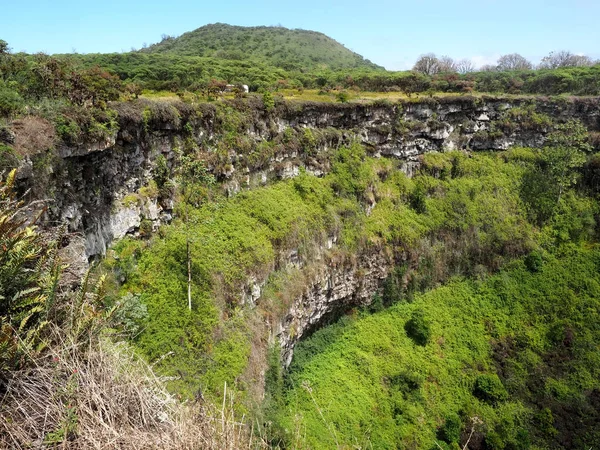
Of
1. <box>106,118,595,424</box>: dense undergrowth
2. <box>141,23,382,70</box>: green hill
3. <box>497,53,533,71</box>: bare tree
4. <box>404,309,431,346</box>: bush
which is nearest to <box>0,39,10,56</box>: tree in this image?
<box>106,118,595,424</box>: dense undergrowth

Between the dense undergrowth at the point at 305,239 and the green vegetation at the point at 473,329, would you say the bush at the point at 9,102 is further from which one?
the green vegetation at the point at 473,329

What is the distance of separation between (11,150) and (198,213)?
1128cm

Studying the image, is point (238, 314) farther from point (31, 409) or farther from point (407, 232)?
point (407, 232)

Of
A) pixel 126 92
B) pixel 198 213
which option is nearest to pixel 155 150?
pixel 198 213

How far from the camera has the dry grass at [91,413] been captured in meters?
5.29

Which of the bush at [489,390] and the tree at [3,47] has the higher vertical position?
the tree at [3,47]

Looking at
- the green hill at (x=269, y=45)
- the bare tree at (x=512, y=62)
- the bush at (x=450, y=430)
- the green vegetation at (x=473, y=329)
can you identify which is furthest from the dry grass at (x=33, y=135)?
the bare tree at (x=512, y=62)

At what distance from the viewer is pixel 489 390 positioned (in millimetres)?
24438

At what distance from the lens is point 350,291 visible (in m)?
28.8

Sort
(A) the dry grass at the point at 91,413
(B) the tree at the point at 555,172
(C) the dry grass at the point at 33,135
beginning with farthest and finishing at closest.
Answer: (B) the tree at the point at 555,172 → (C) the dry grass at the point at 33,135 → (A) the dry grass at the point at 91,413

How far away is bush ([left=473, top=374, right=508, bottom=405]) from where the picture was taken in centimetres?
2434

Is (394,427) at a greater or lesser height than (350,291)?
lesser

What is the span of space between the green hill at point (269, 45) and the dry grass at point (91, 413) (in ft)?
253

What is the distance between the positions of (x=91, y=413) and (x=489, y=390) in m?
25.6
